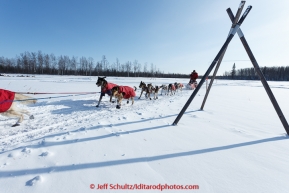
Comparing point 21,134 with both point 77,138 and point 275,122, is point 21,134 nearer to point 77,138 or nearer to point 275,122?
point 77,138

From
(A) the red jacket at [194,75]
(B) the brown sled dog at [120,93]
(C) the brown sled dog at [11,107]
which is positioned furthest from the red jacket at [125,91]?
(A) the red jacket at [194,75]

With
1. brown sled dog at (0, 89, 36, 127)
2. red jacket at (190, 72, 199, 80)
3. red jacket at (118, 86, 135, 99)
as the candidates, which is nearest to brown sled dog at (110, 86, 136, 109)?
red jacket at (118, 86, 135, 99)

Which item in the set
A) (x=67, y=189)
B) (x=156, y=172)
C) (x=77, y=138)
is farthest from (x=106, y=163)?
(x=77, y=138)

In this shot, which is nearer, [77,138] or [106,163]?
[106,163]

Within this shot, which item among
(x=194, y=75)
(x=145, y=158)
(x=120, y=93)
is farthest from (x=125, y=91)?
(x=194, y=75)

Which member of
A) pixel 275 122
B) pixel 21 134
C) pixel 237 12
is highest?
pixel 237 12

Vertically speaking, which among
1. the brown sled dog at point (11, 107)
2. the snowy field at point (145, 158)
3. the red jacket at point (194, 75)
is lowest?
the snowy field at point (145, 158)

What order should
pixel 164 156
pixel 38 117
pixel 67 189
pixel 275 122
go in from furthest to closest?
pixel 38 117, pixel 275 122, pixel 164 156, pixel 67 189

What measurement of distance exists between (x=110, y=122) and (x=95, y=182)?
2.22 metres

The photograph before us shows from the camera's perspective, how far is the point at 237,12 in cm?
370

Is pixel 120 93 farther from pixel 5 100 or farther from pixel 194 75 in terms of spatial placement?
pixel 194 75

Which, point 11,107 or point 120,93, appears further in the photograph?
point 120,93

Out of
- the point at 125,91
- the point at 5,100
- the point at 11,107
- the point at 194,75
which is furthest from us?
the point at 194,75

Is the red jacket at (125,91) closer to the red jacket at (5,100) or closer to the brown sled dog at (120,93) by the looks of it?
the brown sled dog at (120,93)
